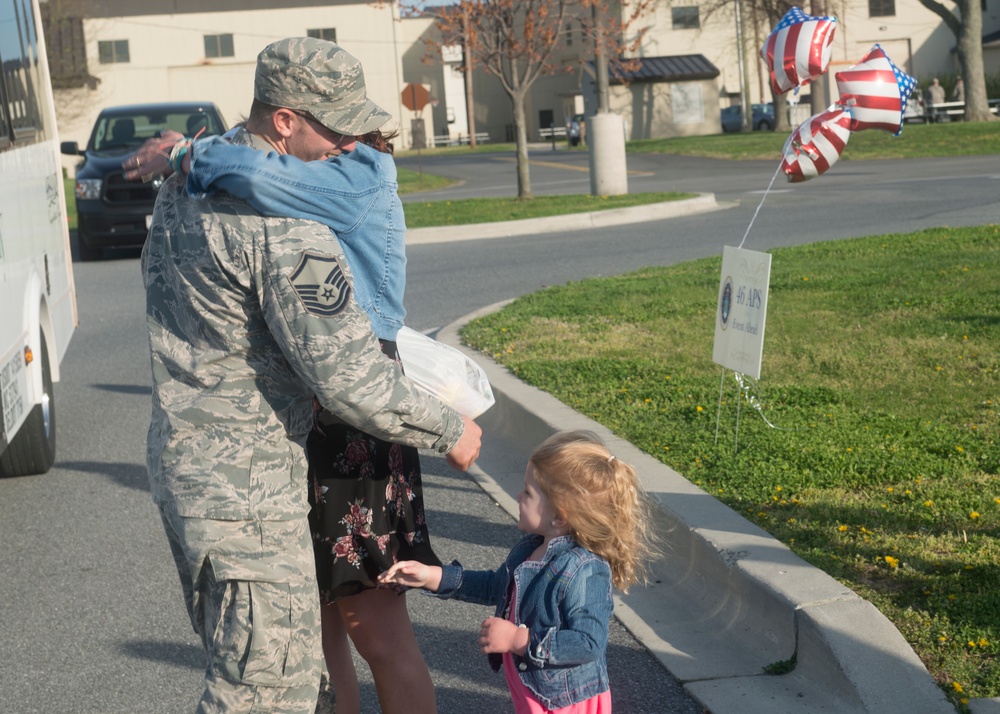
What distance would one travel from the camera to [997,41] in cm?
5947

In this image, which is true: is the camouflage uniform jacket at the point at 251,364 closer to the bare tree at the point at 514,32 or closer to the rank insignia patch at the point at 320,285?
the rank insignia patch at the point at 320,285

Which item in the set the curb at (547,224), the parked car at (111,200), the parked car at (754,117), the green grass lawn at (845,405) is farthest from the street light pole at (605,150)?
the parked car at (754,117)

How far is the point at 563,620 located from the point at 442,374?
629 mm

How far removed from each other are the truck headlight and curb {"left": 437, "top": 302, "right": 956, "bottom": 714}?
13.1 m

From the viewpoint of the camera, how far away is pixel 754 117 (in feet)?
190

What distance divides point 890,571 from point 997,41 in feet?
205

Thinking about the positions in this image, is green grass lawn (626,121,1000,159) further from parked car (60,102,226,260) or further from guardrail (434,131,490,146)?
guardrail (434,131,490,146)

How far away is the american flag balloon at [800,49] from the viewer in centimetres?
631

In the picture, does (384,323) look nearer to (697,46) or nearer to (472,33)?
(472,33)

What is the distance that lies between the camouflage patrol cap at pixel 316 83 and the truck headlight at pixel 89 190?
14.8m

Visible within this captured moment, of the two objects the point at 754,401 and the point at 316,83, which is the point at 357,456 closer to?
the point at 316,83

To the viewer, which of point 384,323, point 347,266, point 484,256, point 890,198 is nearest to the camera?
point 347,266

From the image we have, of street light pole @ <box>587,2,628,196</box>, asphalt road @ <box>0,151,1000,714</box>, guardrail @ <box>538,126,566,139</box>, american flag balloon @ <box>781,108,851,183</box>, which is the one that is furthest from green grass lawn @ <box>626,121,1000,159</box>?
guardrail @ <box>538,126,566,139</box>

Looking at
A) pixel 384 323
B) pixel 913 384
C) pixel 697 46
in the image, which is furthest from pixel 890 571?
pixel 697 46
